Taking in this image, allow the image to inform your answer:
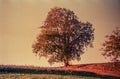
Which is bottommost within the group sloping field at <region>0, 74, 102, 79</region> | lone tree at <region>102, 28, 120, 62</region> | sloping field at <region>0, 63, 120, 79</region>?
sloping field at <region>0, 74, 102, 79</region>

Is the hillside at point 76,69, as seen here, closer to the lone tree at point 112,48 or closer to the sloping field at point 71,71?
the sloping field at point 71,71

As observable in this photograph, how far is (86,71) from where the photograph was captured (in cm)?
541

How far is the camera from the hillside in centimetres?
504

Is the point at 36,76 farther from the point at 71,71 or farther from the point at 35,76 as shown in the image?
the point at 71,71

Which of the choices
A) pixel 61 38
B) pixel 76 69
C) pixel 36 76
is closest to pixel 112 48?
pixel 76 69

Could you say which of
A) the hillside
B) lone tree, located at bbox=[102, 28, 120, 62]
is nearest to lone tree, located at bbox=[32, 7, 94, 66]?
the hillside

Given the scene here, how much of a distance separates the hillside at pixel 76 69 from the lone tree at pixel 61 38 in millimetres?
132

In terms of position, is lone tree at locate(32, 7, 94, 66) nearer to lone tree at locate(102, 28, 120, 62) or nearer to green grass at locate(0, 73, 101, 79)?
green grass at locate(0, 73, 101, 79)

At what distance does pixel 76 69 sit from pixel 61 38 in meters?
0.56

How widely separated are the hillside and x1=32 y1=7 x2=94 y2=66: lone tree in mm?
132

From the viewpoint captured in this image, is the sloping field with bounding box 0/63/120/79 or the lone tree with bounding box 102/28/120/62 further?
the lone tree with bounding box 102/28/120/62

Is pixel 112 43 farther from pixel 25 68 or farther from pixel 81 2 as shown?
pixel 25 68

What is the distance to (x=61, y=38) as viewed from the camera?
17.5 feet

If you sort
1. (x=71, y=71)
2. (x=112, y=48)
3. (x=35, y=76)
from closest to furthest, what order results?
(x=35, y=76) → (x=71, y=71) → (x=112, y=48)
